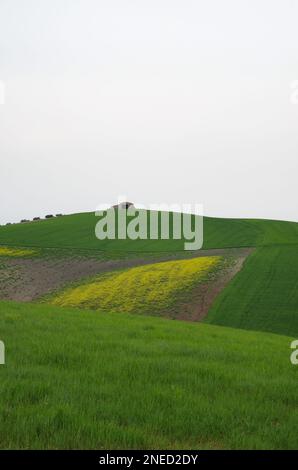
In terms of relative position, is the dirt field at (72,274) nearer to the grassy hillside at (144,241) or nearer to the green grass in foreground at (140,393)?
the grassy hillside at (144,241)

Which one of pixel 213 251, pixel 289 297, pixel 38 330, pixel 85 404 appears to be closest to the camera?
pixel 85 404

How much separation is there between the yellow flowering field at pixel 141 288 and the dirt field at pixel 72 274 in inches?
59.6

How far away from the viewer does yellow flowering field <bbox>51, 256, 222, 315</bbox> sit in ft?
121

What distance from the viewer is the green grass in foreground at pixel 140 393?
7281 millimetres

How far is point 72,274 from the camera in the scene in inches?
2031

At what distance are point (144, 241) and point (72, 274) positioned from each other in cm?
2005

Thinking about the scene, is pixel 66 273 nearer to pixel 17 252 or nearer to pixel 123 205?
pixel 17 252

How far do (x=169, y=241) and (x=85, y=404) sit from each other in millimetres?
59970

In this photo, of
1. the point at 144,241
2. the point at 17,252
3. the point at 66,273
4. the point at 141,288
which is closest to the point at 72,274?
the point at 66,273

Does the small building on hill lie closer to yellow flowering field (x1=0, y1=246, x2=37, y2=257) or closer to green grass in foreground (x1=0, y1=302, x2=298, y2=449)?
yellow flowering field (x1=0, y1=246, x2=37, y2=257)
